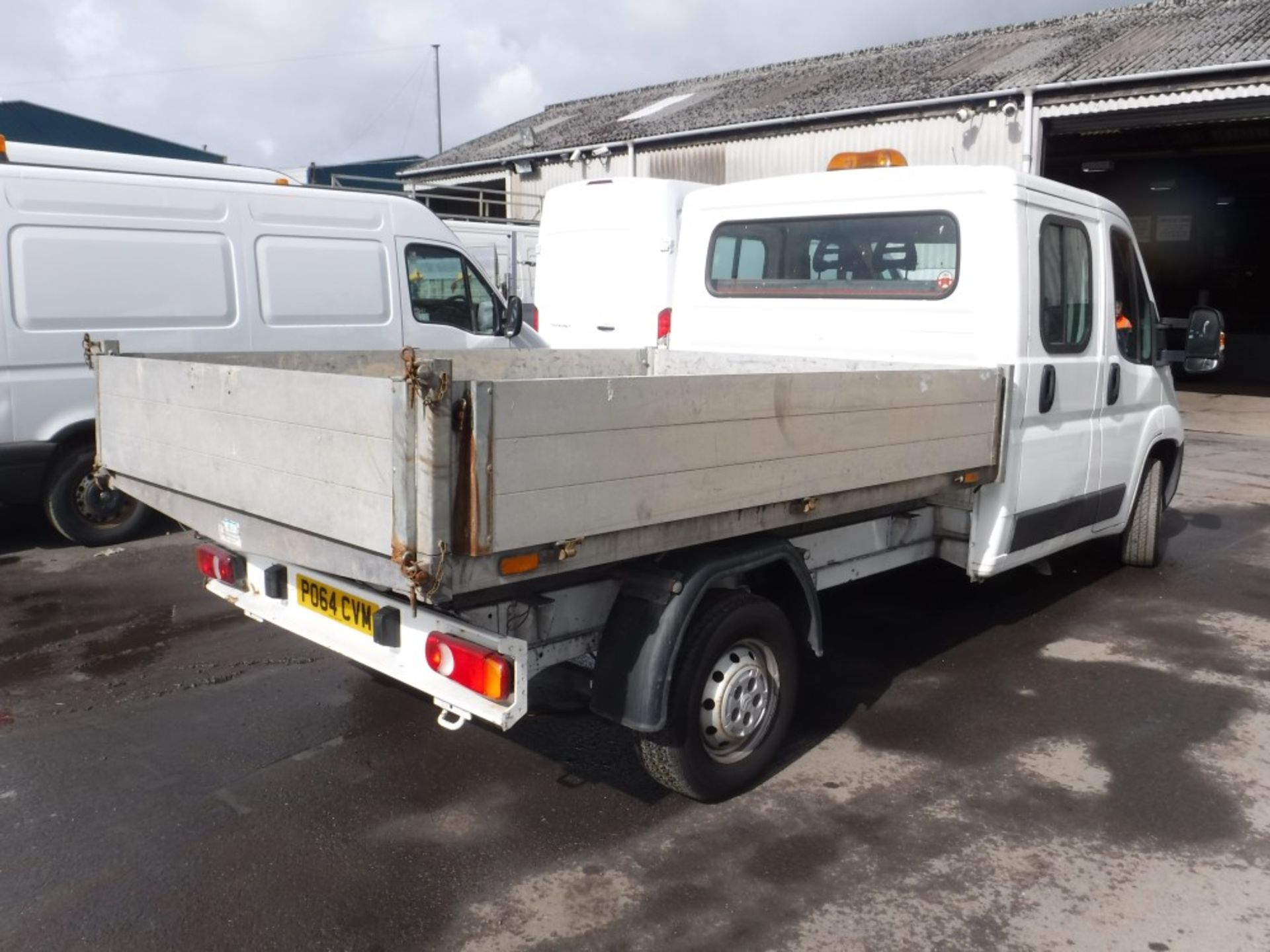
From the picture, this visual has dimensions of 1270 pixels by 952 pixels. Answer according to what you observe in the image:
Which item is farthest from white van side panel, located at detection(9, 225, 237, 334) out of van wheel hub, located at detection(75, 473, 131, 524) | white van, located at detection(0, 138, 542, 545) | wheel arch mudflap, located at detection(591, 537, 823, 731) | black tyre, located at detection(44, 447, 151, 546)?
wheel arch mudflap, located at detection(591, 537, 823, 731)

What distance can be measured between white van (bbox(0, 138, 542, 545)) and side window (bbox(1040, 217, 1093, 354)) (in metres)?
4.31

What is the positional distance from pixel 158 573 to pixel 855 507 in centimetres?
469

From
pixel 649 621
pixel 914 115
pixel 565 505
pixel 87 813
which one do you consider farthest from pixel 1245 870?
pixel 914 115

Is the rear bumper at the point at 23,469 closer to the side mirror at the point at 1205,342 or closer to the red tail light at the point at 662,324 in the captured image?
the red tail light at the point at 662,324

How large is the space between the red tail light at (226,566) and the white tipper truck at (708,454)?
0.04ft

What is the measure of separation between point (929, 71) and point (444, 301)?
11.3 meters

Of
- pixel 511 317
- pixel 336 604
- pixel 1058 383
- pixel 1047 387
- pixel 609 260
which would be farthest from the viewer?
pixel 609 260

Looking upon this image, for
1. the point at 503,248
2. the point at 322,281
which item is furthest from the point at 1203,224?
the point at 322,281

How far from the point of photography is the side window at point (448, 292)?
341 inches

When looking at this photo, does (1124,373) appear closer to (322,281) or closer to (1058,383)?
(1058,383)

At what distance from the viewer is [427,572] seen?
2.59m

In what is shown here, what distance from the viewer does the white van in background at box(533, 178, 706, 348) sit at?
10.6 m

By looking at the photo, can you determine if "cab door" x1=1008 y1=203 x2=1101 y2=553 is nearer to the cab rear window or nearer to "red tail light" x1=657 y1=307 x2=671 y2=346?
the cab rear window

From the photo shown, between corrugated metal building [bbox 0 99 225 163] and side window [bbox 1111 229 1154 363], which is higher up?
corrugated metal building [bbox 0 99 225 163]
